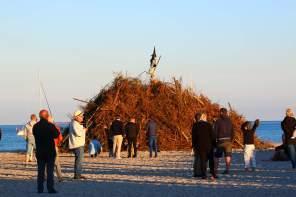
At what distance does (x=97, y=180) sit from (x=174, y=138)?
18512 millimetres

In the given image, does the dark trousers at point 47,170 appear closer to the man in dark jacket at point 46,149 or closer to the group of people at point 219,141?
the man in dark jacket at point 46,149

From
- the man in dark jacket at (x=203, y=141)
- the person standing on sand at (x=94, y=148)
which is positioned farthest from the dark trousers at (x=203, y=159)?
the person standing on sand at (x=94, y=148)

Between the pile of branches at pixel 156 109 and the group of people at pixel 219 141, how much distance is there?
1473 centimetres

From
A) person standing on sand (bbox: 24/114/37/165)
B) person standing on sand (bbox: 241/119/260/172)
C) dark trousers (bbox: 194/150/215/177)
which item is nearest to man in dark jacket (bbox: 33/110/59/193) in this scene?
dark trousers (bbox: 194/150/215/177)

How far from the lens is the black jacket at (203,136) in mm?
18016

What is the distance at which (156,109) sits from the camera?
3641cm

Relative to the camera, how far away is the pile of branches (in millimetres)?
36094

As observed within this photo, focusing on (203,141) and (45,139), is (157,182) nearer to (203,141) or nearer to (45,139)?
(203,141)

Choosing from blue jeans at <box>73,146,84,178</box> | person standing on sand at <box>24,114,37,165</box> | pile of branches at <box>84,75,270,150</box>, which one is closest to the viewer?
blue jeans at <box>73,146,84,178</box>

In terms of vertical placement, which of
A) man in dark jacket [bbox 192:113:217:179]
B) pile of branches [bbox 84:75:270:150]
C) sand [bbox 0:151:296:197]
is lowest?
sand [bbox 0:151:296:197]

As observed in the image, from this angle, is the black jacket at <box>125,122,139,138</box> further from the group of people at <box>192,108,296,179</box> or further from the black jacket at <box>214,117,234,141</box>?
the black jacket at <box>214,117,234,141</box>

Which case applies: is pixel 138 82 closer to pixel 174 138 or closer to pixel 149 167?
pixel 174 138

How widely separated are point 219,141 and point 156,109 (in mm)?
17238

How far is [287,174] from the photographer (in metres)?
19.2
